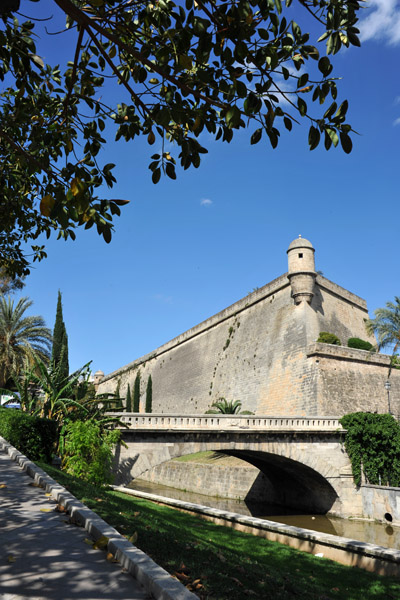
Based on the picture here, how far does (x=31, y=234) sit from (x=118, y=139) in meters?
4.67

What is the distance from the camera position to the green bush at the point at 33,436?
452 inches

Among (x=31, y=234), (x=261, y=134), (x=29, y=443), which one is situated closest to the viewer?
(x=261, y=134)

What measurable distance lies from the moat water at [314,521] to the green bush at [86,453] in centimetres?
968

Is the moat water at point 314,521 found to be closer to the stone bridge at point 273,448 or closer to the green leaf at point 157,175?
the stone bridge at point 273,448

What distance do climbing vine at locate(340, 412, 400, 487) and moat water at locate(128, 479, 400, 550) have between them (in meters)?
2.07

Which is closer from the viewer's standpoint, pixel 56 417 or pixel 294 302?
pixel 56 417

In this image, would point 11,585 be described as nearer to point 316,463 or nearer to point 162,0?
point 162,0

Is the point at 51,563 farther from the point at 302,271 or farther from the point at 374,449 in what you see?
the point at 302,271

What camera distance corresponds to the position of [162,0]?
3.86 metres

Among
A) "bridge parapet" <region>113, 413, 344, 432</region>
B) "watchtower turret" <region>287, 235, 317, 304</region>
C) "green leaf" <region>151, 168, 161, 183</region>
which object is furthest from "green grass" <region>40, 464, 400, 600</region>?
"watchtower turret" <region>287, 235, 317, 304</region>

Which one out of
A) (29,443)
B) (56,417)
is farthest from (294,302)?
(29,443)

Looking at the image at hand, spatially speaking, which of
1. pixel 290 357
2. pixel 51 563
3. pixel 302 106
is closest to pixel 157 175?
pixel 302 106

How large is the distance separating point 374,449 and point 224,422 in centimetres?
743

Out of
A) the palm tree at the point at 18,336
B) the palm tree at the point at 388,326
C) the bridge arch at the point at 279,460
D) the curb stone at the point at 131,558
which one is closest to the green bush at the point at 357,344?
the palm tree at the point at 388,326
